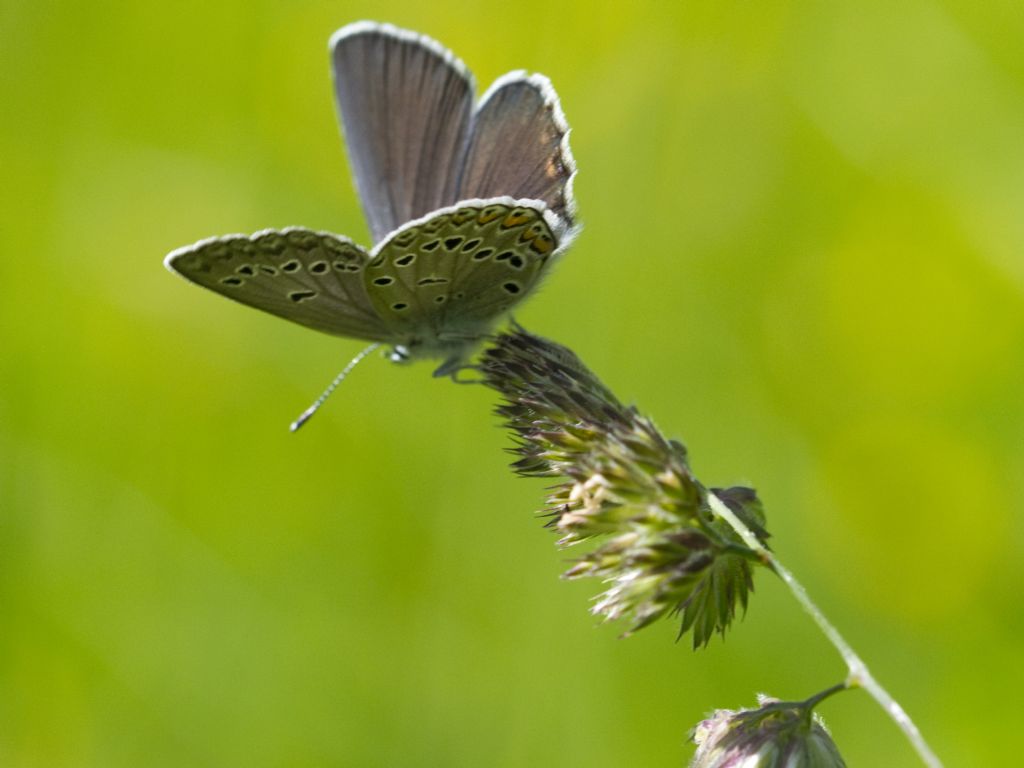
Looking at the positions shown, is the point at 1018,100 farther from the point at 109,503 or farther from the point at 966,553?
the point at 109,503

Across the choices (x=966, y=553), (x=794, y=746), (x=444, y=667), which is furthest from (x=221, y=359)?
(x=794, y=746)

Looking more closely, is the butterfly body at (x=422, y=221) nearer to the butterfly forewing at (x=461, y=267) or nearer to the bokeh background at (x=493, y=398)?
the butterfly forewing at (x=461, y=267)

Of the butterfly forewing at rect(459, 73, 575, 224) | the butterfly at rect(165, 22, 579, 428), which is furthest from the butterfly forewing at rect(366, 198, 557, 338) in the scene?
the butterfly forewing at rect(459, 73, 575, 224)

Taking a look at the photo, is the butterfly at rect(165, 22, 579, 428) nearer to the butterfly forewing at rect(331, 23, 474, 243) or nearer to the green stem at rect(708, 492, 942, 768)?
the butterfly forewing at rect(331, 23, 474, 243)

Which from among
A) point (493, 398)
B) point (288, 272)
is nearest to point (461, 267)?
point (288, 272)

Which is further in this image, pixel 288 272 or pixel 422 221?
pixel 288 272

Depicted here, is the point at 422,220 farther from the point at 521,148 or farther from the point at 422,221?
the point at 521,148
